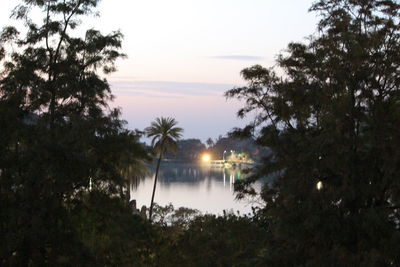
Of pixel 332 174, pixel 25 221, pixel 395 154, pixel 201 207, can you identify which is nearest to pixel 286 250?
pixel 332 174

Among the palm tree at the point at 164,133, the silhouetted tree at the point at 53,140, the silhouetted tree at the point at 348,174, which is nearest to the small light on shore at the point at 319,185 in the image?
the silhouetted tree at the point at 348,174

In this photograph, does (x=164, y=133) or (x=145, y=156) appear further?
(x=164, y=133)

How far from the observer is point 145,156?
2017cm

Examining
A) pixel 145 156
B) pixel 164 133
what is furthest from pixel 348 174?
pixel 164 133

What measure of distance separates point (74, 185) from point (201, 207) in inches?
4093

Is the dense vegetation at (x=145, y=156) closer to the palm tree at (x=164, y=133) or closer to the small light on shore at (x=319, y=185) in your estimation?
the small light on shore at (x=319, y=185)

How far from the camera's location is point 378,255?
1402 cm

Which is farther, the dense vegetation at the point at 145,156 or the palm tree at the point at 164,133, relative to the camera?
the palm tree at the point at 164,133

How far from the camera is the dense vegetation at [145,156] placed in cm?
1547

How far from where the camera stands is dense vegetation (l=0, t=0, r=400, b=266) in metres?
15.5

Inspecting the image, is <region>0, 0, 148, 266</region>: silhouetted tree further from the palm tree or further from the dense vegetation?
the palm tree

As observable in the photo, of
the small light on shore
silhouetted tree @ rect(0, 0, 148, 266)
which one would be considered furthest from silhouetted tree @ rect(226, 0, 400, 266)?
silhouetted tree @ rect(0, 0, 148, 266)

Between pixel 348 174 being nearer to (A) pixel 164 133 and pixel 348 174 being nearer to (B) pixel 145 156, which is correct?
(B) pixel 145 156

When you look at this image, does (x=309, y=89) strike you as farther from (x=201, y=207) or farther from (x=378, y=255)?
(x=201, y=207)
